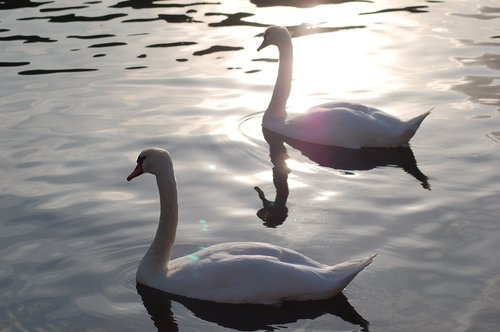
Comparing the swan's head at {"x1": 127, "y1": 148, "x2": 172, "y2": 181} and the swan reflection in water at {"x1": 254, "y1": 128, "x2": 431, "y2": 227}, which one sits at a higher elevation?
the swan's head at {"x1": 127, "y1": 148, "x2": 172, "y2": 181}

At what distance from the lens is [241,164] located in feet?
42.7

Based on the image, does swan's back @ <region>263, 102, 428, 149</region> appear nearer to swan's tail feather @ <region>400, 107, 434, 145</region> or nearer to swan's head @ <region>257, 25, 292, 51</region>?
swan's tail feather @ <region>400, 107, 434, 145</region>

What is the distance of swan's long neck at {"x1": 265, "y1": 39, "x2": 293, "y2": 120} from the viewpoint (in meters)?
14.6

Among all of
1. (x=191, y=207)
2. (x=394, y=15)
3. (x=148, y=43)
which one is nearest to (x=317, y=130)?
(x=191, y=207)

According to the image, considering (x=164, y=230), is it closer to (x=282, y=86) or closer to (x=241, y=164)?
(x=241, y=164)

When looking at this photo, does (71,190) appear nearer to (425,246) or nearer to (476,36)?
(425,246)

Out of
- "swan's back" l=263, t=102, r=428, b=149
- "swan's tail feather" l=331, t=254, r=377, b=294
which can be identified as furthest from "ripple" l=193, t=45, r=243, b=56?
"swan's tail feather" l=331, t=254, r=377, b=294

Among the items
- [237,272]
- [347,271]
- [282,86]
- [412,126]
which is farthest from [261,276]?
[282,86]

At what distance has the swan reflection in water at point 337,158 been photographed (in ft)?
40.0

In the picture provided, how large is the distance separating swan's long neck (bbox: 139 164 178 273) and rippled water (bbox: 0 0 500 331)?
0.82 feet

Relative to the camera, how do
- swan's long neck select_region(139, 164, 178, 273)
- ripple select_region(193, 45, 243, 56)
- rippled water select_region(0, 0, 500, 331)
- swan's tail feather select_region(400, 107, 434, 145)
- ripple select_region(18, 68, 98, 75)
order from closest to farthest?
rippled water select_region(0, 0, 500, 331), swan's long neck select_region(139, 164, 178, 273), swan's tail feather select_region(400, 107, 434, 145), ripple select_region(18, 68, 98, 75), ripple select_region(193, 45, 243, 56)

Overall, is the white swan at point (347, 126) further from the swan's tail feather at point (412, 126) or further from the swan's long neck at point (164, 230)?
the swan's long neck at point (164, 230)

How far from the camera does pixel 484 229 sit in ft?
34.1

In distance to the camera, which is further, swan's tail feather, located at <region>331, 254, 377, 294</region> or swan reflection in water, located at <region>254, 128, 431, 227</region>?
swan reflection in water, located at <region>254, 128, 431, 227</region>
